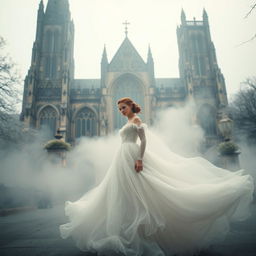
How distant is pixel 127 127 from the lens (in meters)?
2.33

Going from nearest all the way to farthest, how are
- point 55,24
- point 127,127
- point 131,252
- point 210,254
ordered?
point 131,252 → point 210,254 → point 127,127 → point 55,24

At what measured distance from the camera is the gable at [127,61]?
2369cm

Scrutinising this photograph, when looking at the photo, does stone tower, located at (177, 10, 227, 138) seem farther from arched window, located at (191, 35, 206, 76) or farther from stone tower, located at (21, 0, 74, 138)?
stone tower, located at (21, 0, 74, 138)

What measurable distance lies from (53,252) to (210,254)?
1.63 metres

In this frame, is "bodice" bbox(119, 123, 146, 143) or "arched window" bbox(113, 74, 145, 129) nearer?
"bodice" bbox(119, 123, 146, 143)

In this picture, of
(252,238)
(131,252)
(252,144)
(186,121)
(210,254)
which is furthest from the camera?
(186,121)

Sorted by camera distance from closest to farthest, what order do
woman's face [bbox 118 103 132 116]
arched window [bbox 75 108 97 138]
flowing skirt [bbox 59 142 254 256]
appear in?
flowing skirt [bbox 59 142 254 256] < woman's face [bbox 118 103 132 116] < arched window [bbox 75 108 97 138]

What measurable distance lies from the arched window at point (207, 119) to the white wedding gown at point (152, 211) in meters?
22.0

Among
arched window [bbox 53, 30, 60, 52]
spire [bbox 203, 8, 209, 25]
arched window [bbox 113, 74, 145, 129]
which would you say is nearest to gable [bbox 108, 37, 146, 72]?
arched window [bbox 113, 74, 145, 129]

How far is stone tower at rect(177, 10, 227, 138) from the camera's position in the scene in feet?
75.8

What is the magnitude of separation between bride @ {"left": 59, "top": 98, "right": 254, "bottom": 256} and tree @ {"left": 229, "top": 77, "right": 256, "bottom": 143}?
831 inches

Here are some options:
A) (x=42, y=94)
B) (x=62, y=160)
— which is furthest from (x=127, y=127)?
(x=42, y=94)

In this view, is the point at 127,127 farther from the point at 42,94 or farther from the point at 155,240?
the point at 42,94

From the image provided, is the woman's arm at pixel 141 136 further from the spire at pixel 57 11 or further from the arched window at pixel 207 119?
the spire at pixel 57 11
